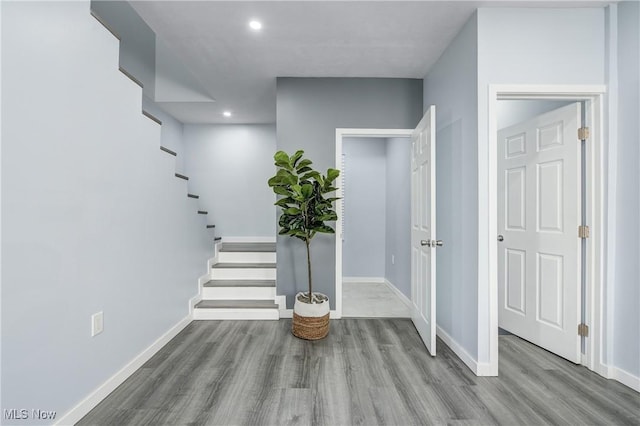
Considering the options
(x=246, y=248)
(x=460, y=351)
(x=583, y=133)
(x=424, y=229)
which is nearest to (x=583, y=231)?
(x=583, y=133)

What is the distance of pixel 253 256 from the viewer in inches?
155

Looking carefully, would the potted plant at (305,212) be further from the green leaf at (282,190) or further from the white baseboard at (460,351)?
the white baseboard at (460,351)

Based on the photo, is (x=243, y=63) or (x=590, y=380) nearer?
(x=590, y=380)

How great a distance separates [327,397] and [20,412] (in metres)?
1.51

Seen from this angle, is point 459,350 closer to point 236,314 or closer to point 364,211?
point 236,314

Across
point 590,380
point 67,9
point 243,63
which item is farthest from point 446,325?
point 67,9

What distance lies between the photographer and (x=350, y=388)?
1.97m

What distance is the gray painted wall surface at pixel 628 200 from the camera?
77.8 inches

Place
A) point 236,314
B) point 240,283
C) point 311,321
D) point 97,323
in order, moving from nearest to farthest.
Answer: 1. point 97,323
2. point 311,321
3. point 236,314
4. point 240,283

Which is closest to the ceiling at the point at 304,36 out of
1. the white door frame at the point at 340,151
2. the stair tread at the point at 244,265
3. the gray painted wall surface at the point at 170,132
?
the white door frame at the point at 340,151

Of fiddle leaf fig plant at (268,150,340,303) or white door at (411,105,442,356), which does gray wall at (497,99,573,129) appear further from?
fiddle leaf fig plant at (268,150,340,303)

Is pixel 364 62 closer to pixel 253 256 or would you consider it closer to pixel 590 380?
pixel 253 256

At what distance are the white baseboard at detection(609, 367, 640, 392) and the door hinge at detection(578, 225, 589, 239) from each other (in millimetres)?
920

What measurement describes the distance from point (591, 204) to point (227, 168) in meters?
4.44
